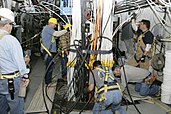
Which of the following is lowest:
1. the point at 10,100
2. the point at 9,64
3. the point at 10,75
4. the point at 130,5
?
the point at 10,100

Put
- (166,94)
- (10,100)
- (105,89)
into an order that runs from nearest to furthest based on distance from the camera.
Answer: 1. (10,100)
2. (105,89)
3. (166,94)

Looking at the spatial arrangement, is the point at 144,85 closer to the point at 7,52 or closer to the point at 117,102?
the point at 117,102

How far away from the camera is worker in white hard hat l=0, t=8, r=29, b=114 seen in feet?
8.09

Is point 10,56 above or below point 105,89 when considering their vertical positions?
above

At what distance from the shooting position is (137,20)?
548 centimetres

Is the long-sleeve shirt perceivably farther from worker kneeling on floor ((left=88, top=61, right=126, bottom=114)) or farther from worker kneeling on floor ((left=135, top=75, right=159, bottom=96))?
worker kneeling on floor ((left=135, top=75, right=159, bottom=96))

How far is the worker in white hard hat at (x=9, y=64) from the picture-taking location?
247 cm

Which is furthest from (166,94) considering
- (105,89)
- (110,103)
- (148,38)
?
(105,89)

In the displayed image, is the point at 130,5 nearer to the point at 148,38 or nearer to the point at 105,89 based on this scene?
the point at 148,38

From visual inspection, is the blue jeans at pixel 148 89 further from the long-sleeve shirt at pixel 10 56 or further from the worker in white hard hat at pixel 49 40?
the long-sleeve shirt at pixel 10 56

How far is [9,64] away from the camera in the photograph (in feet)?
8.31

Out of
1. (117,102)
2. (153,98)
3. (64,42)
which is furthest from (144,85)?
(64,42)

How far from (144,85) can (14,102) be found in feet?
8.46

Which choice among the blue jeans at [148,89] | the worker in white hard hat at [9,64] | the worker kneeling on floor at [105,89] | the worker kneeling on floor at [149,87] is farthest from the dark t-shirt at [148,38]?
the worker in white hard hat at [9,64]
